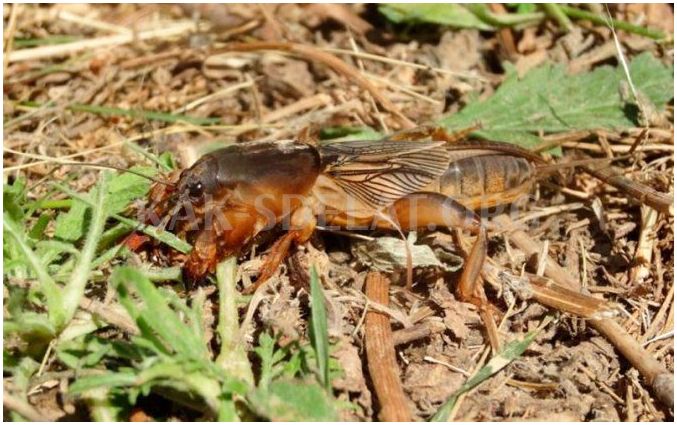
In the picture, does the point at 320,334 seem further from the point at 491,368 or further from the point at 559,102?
the point at 559,102

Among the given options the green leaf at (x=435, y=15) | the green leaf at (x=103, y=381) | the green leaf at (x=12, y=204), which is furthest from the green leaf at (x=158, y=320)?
the green leaf at (x=435, y=15)

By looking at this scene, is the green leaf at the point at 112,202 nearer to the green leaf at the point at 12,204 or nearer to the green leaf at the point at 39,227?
the green leaf at the point at 39,227

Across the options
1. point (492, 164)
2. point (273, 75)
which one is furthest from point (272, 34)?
point (492, 164)

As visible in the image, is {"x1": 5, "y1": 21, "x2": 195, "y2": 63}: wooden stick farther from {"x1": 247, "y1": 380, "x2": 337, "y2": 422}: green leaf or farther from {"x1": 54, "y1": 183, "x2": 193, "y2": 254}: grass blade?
{"x1": 247, "y1": 380, "x2": 337, "y2": 422}: green leaf

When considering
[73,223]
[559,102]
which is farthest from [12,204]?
[559,102]

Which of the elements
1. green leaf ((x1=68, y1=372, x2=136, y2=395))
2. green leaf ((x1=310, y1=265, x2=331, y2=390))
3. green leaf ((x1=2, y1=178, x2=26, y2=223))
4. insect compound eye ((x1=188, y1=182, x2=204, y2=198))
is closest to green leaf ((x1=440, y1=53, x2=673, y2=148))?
insect compound eye ((x1=188, y1=182, x2=204, y2=198))

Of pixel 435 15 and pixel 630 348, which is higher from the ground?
pixel 435 15
